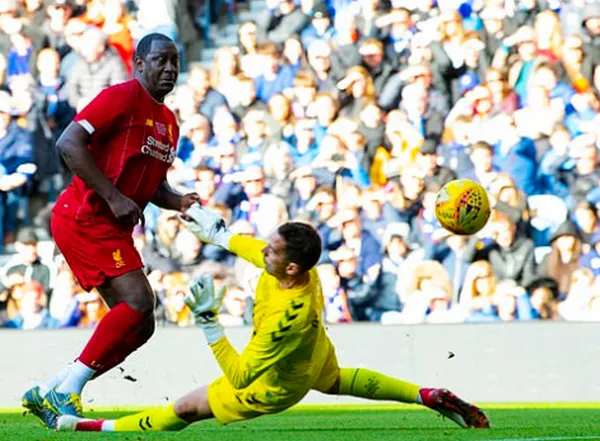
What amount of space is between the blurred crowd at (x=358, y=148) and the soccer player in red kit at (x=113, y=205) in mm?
4723

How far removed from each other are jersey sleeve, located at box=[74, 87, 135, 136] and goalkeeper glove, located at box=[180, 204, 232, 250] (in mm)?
908

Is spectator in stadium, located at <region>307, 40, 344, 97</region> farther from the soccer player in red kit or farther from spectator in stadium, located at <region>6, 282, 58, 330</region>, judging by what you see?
the soccer player in red kit

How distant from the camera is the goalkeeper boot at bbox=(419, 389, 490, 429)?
7.50m

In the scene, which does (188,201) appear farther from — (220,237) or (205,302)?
(205,302)

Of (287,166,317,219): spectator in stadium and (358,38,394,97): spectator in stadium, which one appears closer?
(287,166,317,219): spectator in stadium

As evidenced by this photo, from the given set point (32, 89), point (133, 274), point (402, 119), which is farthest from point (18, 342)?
point (133, 274)

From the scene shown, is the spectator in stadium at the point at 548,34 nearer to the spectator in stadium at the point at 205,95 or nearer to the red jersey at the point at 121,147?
the spectator in stadium at the point at 205,95

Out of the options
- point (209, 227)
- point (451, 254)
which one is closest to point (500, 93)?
point (451, 254)

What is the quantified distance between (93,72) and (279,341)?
27.3ft

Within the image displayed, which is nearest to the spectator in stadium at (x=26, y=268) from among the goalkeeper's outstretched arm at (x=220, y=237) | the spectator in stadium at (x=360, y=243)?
the spectator in stadium at (x=360, y=243)

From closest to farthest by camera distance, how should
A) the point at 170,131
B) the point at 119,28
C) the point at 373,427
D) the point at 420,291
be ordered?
the point at 170,131, the point at 373,427, the point at 420,291, the point at 119,28

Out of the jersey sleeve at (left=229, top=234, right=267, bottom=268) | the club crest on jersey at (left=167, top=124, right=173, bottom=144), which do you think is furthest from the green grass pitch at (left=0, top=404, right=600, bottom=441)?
the club crest on jersey at (left=167, top=124, right=173, bottom=144)

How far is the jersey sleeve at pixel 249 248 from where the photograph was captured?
279 inches

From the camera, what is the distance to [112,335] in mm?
8023
